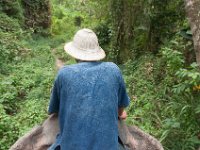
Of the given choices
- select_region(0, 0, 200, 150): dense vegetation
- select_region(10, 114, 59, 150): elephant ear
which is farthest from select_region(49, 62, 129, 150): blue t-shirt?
select_region(0, 0, 200, 150): dense vegetation

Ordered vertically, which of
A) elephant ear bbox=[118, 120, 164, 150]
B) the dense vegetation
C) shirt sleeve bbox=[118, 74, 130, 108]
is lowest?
the dense vegetation

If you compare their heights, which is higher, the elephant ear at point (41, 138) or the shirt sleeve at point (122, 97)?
the shirt sleeve at point (122, 97)

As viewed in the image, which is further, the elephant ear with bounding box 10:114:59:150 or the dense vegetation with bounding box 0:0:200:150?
the dense vegetation with bounding box 0:0:200:150

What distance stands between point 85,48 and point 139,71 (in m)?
6.82

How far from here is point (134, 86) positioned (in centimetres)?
955

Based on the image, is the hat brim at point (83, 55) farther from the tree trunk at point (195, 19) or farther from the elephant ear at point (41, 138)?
the tree trunk at point (195, 19)

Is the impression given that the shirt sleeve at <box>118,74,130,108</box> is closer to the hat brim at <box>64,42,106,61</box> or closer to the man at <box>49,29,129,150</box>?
the man at <box>49,29,129,150</box>

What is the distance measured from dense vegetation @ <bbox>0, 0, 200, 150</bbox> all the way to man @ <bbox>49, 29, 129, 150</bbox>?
4.70 feet

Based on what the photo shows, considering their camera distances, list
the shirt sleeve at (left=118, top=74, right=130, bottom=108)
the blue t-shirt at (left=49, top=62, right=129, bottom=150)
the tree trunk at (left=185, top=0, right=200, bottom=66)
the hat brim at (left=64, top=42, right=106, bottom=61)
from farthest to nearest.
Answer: the tree trunk at (left=185, top=0, right=200, bottom=66), the shirt sleeve at (left=118, top=74, right=130, bottom=108), the hat brim at (left=64, top=42, right=106, bottom=61), the blue t-shirt at (left=49, top=62, right=129, bottom=150)

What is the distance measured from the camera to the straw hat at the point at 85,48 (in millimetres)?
4012

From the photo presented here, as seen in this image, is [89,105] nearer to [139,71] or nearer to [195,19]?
[195,19]

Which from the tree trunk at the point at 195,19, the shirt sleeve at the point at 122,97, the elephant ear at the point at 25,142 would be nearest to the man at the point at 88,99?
the shirt sleeve at the point at 122,97

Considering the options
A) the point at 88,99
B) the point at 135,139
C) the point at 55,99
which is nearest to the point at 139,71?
the point at 135,139

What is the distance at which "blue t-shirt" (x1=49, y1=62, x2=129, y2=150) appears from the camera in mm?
3883
